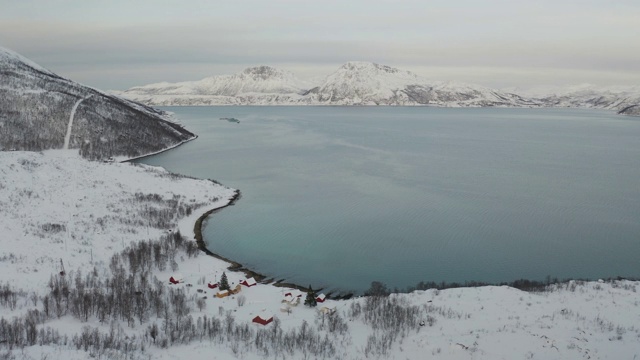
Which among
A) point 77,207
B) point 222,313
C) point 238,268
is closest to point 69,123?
point 77,207

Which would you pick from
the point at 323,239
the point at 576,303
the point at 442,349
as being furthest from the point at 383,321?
the point at 323,239

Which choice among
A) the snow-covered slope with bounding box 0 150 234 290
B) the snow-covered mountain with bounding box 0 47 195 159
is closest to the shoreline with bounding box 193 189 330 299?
the snow-covered slope with bounding box 0 150 234 290

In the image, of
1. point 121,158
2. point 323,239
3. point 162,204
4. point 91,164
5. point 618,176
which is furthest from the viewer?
point 121,158

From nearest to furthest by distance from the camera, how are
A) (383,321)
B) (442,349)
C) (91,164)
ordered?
(442,349)
(383,321)
(91,164)

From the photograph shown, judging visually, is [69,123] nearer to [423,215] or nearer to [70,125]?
[70,125]

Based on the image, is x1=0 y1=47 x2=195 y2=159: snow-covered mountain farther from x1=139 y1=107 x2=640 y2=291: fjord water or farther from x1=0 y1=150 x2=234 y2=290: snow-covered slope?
x1=0 y1=150 x2=234 y2=290: snow-covered slope

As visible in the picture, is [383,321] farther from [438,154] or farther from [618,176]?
[438,154]

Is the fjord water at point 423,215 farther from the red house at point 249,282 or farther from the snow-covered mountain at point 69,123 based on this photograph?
the snow-covered mountain at point 69,123
